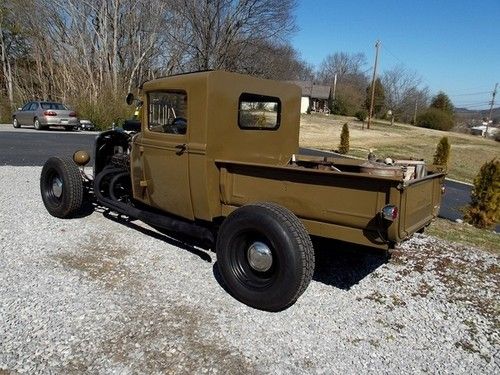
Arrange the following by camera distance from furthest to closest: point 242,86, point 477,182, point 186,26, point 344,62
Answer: point 344,62 → point 186,26 → point 477,182 → point 242,86

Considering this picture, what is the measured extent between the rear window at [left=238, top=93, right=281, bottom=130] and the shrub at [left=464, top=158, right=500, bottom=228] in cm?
419

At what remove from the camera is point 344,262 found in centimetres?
454

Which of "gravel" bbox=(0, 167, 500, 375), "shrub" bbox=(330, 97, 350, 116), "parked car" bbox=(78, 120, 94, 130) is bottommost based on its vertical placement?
"gravel" bbox=(0, 167, 500, 375)

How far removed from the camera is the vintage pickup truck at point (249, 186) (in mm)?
3131

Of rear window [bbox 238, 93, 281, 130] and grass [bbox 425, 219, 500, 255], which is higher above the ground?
rear window [bbox 238, 93, 281, 130]

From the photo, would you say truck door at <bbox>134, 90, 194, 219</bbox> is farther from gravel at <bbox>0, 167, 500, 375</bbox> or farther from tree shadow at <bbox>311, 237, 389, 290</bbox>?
tree shadow at <bbox>311, 237, 389, 290</bbox>

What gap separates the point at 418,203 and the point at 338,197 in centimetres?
76

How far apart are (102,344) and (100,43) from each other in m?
27.2

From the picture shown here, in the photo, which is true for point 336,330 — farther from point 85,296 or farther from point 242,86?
point 242,86

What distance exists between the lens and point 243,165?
3.67 meters

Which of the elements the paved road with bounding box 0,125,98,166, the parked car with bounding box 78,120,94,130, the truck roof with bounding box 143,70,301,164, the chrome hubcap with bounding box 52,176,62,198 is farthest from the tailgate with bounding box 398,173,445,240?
the parked car with bounding box 78,120,94,130

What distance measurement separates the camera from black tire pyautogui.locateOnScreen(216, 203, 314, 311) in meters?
3.12

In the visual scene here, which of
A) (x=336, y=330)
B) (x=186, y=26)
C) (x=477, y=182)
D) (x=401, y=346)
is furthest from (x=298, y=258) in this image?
(x=186, y=26)

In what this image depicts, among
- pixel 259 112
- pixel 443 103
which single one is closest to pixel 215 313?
pixel 259 112
